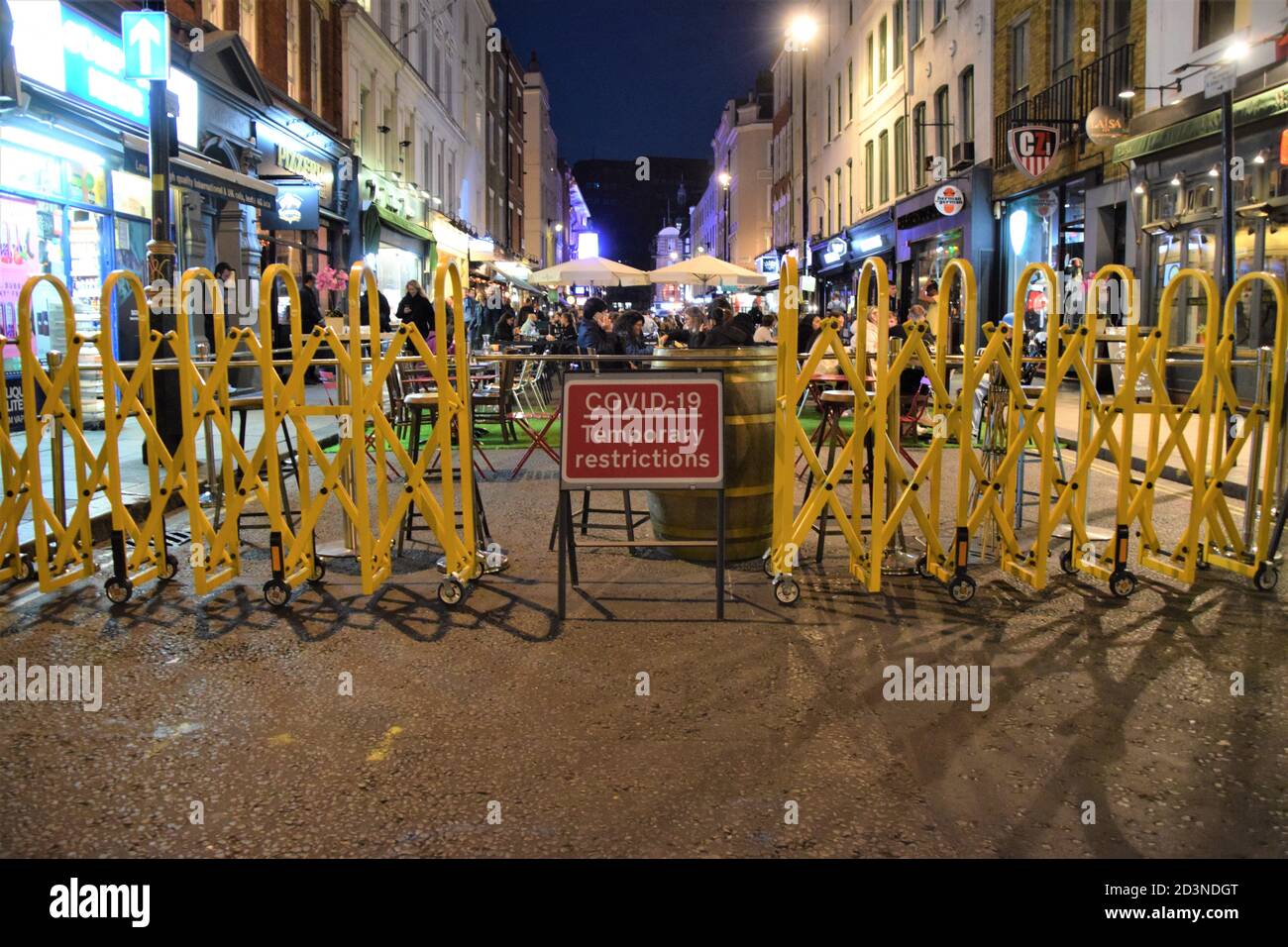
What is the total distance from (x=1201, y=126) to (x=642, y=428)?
1365 cm

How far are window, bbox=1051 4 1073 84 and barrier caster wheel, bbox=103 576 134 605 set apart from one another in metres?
20.4

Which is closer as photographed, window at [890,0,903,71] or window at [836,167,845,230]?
window at [890,0,903,71]

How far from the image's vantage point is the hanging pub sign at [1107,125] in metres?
18.2

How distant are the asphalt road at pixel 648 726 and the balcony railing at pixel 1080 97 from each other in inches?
615

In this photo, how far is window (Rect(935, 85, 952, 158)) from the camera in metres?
28.2

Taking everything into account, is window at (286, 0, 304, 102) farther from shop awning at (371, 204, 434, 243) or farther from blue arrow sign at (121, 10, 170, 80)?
blue arrow sign at (121, 10, 170, 80)

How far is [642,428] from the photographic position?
608 cm

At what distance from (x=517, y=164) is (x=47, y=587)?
61.8 m

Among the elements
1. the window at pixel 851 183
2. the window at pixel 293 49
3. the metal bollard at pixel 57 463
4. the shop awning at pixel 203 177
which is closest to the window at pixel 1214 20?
the shop awning at pixel 203 177

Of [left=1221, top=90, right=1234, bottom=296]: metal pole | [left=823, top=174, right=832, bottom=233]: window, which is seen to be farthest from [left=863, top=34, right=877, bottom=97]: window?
[left=1221, top=90, right=1234, bottom=296]: metal pole

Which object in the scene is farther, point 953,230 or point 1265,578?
point 953,230

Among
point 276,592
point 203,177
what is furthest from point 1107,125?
point 276,592

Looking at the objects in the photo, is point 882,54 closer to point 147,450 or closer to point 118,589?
point 147,450

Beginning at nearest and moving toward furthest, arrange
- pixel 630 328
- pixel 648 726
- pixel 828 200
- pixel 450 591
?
1. pixel 648 726
2. pixel 450 591
3. pixel 630 328
4. pixel 828 200
